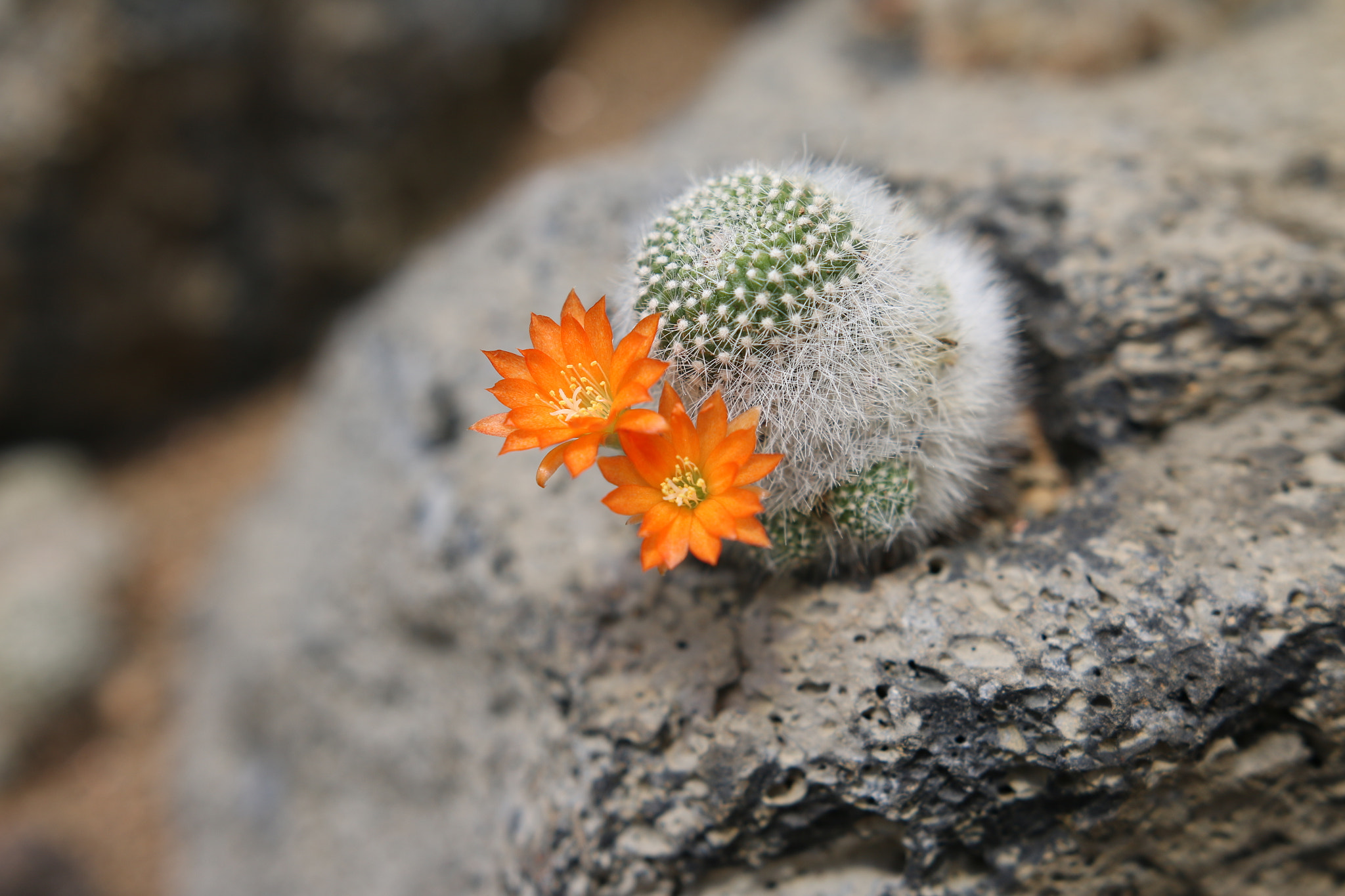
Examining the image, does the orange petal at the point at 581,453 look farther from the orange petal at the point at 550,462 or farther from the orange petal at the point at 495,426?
the orange petal at the point at 495,426

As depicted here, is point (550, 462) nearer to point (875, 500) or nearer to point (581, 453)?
point (581, 453)

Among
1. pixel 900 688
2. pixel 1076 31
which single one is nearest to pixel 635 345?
pixel 900 688

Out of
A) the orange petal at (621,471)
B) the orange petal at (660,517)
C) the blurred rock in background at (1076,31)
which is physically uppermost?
the blurred rock in background at (1076,31)

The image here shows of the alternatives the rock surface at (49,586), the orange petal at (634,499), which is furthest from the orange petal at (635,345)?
the rock surface at (49,586)

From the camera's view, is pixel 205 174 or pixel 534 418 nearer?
pixel 534 418

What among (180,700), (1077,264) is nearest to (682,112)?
(1077,264)

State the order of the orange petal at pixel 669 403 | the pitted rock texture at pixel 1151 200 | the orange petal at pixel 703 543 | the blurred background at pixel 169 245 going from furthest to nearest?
the blurred background at pixel 169 245, the pitted rock texture at pixel 1151 200, the orange petal at pixel 669 403, the orange petal at pixel 703 543

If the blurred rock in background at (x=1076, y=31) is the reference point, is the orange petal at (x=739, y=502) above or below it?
below
